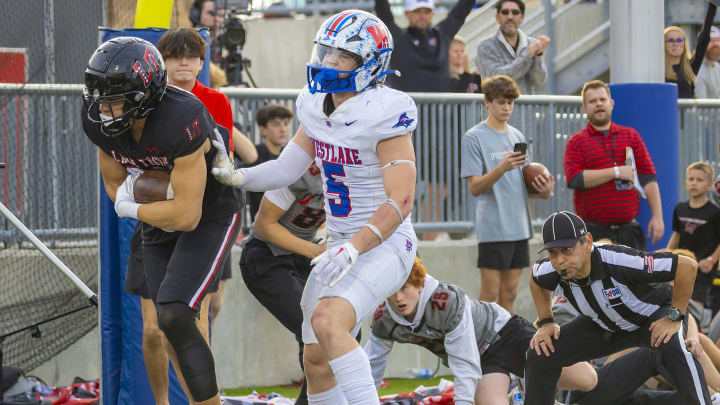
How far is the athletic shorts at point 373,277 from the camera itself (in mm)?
4777

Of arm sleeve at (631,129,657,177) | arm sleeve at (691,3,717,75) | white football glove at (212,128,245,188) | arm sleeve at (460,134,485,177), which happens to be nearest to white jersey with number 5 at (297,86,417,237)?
white football glove at (212,128,245,188)

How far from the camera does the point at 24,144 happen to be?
7.97m

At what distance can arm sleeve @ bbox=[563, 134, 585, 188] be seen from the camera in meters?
8.43

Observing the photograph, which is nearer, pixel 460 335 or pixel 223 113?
pixel 460 335

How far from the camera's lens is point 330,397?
5281 mm

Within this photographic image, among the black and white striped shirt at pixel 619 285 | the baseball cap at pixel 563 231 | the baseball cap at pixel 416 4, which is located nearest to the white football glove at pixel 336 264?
the baseball cap at pixel 563 231

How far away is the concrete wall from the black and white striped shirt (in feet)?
Answer: 8.48

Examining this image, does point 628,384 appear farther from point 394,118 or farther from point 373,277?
point 394,118

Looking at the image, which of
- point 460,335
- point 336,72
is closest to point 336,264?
point 336,72

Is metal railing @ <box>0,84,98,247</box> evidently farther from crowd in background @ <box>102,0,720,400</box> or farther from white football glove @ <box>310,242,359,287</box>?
white football glove @ <box>310,242,359,287</box>

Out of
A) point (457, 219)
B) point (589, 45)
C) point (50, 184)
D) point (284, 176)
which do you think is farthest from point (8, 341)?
point (589, 45)

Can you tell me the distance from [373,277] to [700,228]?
5.14 metres

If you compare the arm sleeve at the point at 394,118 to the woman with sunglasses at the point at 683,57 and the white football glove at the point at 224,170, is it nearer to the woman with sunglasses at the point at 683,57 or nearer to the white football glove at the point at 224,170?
the white football glove at the point at 224,170

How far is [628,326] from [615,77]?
309 centimetres
